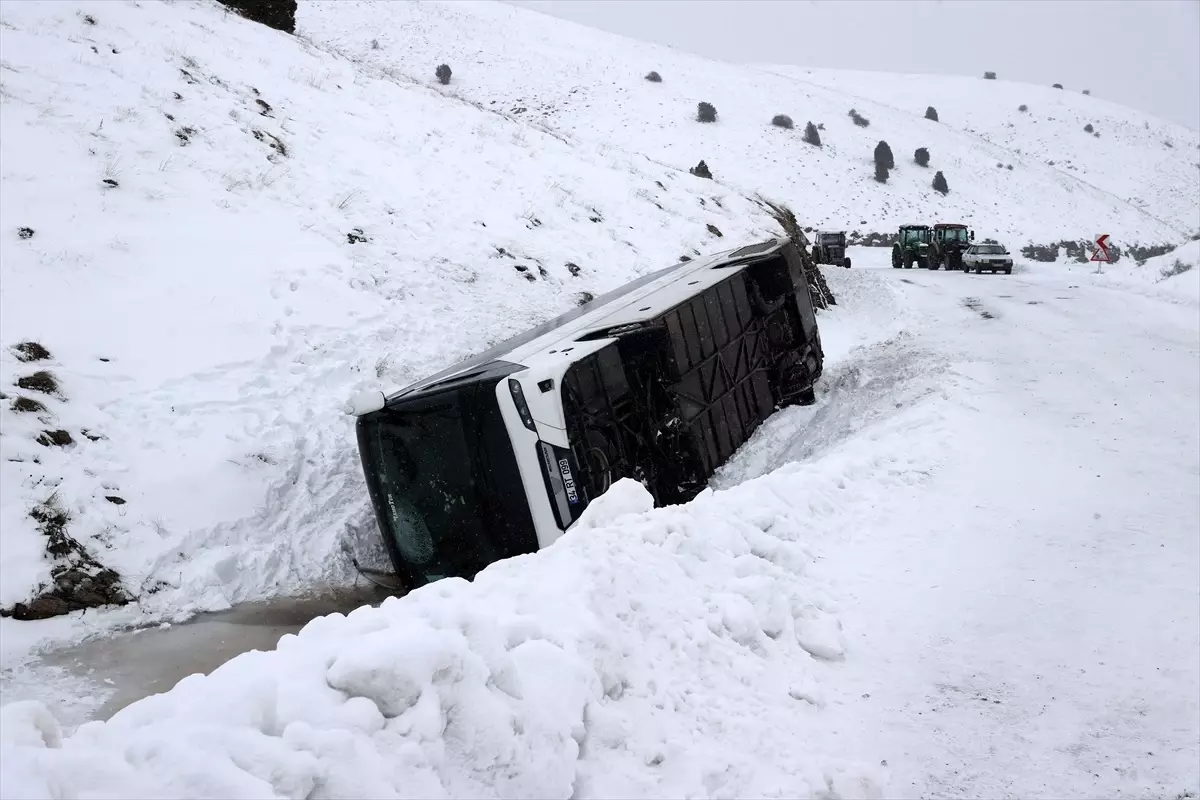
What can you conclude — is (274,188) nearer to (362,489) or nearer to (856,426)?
(362,489)

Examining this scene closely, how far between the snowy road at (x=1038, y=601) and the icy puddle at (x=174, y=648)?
4.63 meters

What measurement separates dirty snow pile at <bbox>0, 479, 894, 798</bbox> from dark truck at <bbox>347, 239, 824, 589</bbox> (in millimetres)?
1397

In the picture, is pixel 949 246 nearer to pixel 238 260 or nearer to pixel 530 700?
pixel 238 260

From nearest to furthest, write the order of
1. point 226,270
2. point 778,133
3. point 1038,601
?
point 1038,601 → point 226,270 → point 778,133

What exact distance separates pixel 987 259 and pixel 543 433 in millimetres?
25381

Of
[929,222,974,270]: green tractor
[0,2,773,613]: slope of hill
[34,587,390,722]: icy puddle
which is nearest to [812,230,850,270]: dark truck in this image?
[929,222,974,270]: green tractor

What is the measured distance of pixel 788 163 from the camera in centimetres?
4991

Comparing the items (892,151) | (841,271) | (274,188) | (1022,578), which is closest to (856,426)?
(1022,578)

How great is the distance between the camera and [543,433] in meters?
6.54

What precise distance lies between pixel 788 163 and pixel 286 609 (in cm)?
4812

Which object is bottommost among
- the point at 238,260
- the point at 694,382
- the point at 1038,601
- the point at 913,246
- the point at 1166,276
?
the point at 1166,276

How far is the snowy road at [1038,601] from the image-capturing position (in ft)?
12.8

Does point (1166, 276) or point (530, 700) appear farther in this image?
point (1166, 276)

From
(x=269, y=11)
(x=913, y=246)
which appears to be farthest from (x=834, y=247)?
(x=269, y=11)
